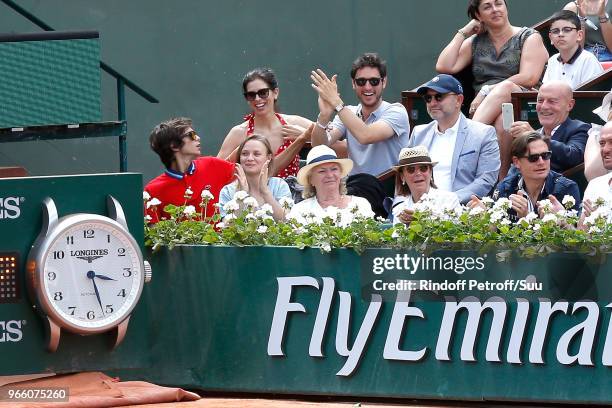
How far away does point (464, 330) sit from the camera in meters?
8.17

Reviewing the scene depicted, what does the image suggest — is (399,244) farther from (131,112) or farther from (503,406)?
(131,112)

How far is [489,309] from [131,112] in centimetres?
625

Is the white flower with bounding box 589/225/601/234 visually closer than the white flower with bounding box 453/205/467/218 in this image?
Yes

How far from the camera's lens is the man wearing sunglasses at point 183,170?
9680 millimetres

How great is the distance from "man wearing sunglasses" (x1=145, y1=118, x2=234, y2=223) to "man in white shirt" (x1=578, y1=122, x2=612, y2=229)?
8.13 feet

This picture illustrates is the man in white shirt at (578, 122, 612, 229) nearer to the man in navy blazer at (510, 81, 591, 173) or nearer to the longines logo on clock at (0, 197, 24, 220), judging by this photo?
the man in navy blazer at (510, 81, 591, 173)

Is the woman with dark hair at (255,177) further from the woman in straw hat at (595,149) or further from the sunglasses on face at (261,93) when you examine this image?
the woman in straw hat at (595,149)

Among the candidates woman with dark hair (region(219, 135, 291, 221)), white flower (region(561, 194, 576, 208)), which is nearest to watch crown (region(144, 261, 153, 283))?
woman with dark hair (region(219, 135, 291, 221))

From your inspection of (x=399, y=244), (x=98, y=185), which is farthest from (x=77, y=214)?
(x=399, y=244)

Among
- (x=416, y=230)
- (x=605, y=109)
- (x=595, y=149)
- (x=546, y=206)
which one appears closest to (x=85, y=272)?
(x=416, y=230)

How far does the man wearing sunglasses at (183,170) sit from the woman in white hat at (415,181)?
1.26 metres

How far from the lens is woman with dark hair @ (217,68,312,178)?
10523 mm

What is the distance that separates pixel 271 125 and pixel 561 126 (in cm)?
219

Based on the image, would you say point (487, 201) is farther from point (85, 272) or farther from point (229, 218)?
point (85, 272)
